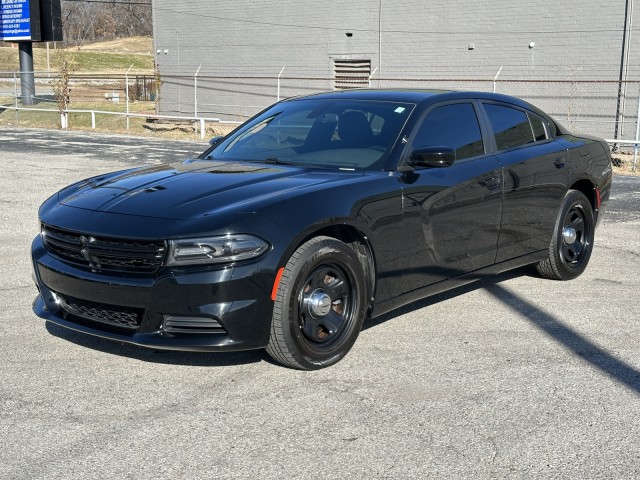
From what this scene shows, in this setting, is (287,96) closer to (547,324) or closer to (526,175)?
(526,175)

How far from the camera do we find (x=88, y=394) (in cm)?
463

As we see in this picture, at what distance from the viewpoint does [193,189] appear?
5.11m

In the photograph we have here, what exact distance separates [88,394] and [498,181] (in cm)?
334

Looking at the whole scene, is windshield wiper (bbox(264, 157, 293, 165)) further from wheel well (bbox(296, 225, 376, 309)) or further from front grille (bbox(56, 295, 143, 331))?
front grille (bbox(56, 295, 143, 331))

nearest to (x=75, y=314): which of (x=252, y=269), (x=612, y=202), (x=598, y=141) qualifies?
(x=252, y=269)

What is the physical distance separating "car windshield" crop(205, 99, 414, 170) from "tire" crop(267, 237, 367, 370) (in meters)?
0.86

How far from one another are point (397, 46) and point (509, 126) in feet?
69.3

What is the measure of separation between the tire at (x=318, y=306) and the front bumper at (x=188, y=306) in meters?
0.11

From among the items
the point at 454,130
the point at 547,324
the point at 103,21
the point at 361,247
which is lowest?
the point at 547,324

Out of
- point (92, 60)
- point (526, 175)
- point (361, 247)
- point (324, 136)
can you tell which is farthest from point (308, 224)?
point (92, 60)

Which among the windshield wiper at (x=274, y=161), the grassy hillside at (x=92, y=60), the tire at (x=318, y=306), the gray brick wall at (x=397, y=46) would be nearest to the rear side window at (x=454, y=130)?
the windshield wiper at (x=274, y=161)

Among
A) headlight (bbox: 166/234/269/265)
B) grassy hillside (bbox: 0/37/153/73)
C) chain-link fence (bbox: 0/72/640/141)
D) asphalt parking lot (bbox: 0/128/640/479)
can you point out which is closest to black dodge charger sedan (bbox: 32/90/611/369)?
headlight (bbox: 166/234/269/265)

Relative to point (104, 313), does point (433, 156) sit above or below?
above

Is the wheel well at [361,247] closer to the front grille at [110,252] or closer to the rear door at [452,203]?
the rear door at [452,203]
